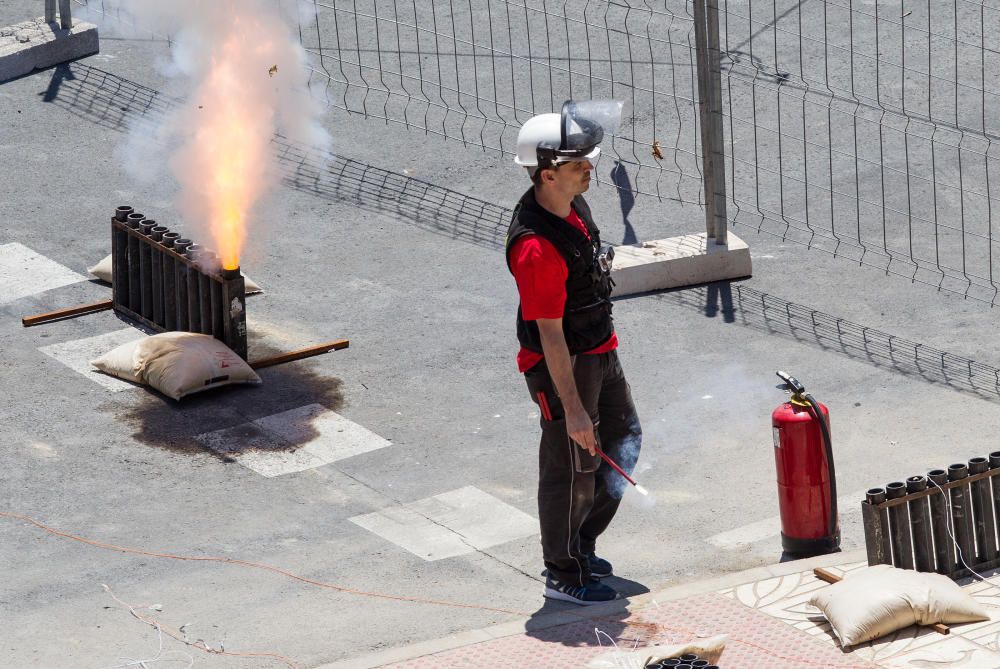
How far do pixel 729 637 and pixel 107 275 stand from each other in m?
6.08

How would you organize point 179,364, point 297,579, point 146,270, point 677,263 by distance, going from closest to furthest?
point 297,579 → point 179,364 → point 146,270 → point 677,263

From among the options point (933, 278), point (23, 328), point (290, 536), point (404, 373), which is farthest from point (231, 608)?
point (933, 278)

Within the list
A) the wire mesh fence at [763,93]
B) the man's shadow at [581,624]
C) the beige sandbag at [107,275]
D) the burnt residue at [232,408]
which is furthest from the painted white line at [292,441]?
the wire mesh fence at [763,93]

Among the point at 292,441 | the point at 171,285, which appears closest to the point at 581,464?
the point at 292,441

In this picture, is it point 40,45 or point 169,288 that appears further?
point 40,45

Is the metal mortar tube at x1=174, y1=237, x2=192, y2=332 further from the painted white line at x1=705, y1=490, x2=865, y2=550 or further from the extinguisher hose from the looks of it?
the extinguisher hose

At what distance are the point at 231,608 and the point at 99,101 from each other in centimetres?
812

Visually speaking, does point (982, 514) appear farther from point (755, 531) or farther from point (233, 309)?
point (233, 309)

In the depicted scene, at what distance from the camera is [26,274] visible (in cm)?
1257

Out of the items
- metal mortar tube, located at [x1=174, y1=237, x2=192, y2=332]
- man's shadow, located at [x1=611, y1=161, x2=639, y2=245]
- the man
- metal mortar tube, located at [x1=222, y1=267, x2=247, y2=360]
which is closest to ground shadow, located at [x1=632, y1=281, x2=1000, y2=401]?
man's shadow, located at [x1=611, y1=161, x2=639, y2=245]

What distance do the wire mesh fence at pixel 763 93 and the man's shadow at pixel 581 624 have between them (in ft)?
16.8

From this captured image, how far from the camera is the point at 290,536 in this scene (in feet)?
30.0

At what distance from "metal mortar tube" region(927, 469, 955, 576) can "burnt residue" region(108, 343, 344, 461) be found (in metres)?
3.57

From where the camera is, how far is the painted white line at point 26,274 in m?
12.3
